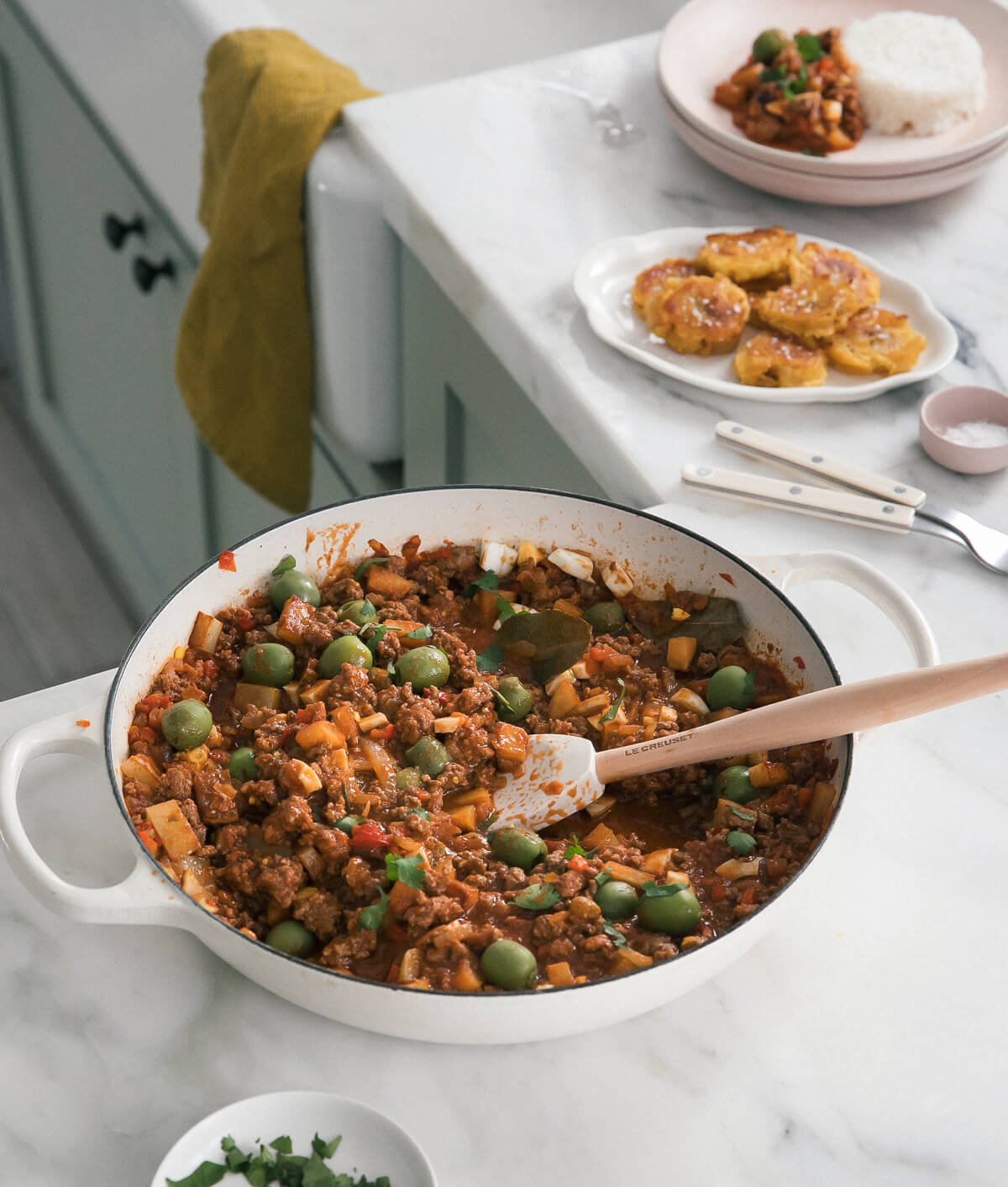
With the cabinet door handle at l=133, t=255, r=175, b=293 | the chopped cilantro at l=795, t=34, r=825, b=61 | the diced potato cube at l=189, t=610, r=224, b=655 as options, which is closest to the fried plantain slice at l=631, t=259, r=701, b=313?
the chopped cilantro at l=795, t=34, r=825, b=61

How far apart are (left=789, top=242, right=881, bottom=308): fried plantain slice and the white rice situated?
0.30m

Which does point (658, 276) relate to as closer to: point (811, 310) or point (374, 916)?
point (811, 310)

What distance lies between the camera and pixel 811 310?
5.39 feet

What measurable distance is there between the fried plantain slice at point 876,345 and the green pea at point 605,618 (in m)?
0.53

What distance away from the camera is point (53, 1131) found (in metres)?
0.94

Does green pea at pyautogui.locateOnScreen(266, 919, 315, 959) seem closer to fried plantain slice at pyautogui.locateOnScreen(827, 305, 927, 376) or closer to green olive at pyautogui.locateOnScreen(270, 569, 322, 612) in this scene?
green olive at pyautogui.locateOnScreen(270, 569, 322, 612)

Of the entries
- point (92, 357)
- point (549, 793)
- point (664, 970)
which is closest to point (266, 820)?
point (549, 793)

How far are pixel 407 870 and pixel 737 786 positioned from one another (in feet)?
0.97

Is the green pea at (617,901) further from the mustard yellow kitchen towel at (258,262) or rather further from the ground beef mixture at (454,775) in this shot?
the mustard yellow kitchen towel at (258,262)

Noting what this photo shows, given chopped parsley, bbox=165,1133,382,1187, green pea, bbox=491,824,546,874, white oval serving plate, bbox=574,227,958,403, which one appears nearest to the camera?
chopped parsley, bbox=165,1133,382,1187

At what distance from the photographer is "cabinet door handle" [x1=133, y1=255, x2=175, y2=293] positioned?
2.52 m

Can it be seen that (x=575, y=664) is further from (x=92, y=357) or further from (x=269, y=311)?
(x=92, y=357)

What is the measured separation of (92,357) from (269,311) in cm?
110

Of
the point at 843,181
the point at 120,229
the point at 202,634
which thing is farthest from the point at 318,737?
the point at 120,229
